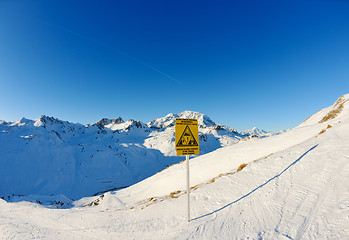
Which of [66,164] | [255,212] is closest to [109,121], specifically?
[66,164]

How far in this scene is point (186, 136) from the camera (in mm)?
4891

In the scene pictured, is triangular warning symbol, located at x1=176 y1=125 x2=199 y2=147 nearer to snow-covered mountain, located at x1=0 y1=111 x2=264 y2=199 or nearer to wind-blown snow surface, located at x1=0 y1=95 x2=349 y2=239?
wind-blown snow surface, located at x1=0 y1=95 x2=349 y2=239

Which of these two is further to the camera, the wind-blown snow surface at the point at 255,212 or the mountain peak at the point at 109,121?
the mountain peak at the point at 109,121

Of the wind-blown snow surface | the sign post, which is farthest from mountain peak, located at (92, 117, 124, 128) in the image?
the sign post

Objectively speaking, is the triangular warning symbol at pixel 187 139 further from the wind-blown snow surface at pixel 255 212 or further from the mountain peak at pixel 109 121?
the mountain peak at pixel 109 121

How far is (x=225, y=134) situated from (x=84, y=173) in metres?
123

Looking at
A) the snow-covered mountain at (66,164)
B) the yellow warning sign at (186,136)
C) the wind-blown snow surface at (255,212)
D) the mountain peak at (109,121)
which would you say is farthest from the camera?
the mountain peak at (109,121)

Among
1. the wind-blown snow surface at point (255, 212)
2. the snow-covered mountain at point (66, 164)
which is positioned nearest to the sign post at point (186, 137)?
the wind-blown snow surface at point (255, 212)

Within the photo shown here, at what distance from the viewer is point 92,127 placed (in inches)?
5256

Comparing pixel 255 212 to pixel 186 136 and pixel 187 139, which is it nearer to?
pixel 187 139

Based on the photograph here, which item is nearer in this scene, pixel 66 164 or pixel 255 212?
pixel 255 212

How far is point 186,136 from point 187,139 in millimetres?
112

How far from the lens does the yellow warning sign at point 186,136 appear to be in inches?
186

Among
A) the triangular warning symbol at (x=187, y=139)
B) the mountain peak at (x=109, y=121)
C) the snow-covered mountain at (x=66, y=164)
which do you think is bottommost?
the snow-covered mountain at (x=66, y=164)
